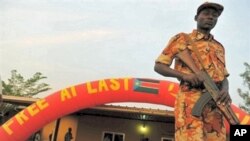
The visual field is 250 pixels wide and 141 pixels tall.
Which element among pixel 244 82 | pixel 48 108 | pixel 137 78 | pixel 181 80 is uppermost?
pixel 244 82

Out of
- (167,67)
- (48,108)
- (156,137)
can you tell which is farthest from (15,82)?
(167,67)

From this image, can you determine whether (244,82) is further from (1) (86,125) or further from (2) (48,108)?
(2) (48,108)

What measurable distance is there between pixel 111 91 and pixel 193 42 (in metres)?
A: 7.30

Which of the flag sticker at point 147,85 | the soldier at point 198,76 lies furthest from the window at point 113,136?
the soldier at point 198,76

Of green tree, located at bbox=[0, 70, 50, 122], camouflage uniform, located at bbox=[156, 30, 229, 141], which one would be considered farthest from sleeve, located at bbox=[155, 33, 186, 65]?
green tree, located at bbox=[0, 70, 50, 122]

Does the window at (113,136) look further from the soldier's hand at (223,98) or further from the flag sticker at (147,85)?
the soldier's hand at (223,98)

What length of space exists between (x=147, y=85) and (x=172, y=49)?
735cm

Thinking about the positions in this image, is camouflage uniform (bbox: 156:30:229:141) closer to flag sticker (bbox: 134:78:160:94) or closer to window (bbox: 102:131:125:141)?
flag sticker (bbox: 134:78:160:94)

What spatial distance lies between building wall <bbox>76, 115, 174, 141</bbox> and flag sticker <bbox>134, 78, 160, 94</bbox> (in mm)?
4380

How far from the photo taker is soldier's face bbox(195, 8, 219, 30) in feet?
8.48

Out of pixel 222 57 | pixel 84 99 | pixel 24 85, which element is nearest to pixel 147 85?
pixel 84 99

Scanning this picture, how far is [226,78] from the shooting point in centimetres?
259

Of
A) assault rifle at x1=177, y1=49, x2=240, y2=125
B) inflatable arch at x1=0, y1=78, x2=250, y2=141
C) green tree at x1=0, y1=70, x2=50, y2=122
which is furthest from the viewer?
green tree at x1=0, y1=70, x2=50, y2=122

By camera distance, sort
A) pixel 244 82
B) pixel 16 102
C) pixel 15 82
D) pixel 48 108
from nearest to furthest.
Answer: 1. pixel 48 108
2. pixel 16 102
3. pixel 244 82
4. pixel 15 82
